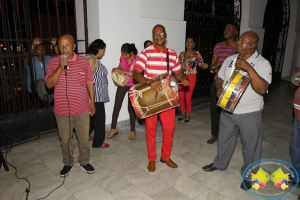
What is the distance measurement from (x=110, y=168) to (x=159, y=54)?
188 cm

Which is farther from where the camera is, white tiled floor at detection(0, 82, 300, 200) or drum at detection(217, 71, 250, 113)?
white tiled floor at detection(0, 82, 300, 200)

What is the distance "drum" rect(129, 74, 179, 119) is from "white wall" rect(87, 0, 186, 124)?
1997 millimetres

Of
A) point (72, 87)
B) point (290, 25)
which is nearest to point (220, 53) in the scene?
point (72, 87)

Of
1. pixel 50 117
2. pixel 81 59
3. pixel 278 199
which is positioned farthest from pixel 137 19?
pixel 278 199

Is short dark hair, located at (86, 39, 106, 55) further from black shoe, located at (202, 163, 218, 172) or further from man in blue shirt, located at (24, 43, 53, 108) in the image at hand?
black shoe, located at (202, 163, 218, 172)

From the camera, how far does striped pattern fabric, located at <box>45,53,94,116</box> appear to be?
2936 millimetres

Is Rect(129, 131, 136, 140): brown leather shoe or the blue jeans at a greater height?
the blue jeans

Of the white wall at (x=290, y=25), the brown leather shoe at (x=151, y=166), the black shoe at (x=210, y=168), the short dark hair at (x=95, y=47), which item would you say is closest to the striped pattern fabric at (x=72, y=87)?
the short dark hair at (x=95, y=47)

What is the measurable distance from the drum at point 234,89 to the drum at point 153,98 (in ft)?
1.97

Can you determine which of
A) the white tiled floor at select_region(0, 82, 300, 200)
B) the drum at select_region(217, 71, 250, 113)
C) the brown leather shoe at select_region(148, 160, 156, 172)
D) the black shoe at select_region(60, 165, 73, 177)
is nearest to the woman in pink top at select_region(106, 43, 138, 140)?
the white tiled floor at select_region(0, 82, 300, 200)

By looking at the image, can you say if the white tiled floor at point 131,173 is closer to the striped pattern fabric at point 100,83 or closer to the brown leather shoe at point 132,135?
the brown leather shoe at point 132,135

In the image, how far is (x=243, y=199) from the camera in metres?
2.90

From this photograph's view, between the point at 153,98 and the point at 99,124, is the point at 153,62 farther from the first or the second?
the point at 99,124

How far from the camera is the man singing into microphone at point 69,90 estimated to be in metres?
2.88
